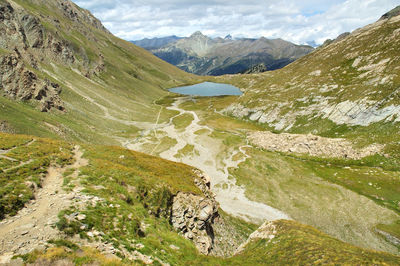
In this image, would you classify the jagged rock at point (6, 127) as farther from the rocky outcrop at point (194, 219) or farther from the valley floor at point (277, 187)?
the rocky outcrop at point (194, 219)

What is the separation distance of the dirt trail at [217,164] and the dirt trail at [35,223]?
34.8m

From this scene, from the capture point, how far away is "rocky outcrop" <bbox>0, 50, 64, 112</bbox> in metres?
66.0

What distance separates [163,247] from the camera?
18.6 metres

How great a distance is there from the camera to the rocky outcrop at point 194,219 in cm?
2522

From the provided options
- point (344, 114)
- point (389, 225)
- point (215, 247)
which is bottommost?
point (215, 247)

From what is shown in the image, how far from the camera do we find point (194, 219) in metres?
27.1

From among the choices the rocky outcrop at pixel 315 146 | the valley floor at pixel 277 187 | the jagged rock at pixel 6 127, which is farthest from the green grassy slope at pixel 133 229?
the rocky outcrop at pixel 315 146

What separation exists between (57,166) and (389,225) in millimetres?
56663

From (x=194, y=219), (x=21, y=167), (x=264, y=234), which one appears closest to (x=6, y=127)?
(x=21, y=167)

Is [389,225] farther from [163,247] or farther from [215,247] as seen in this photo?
[163,247]

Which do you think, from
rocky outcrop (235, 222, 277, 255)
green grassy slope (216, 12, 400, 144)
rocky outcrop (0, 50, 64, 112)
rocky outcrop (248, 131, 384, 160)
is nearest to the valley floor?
rocky outcrop (248, 131, 384, 160)

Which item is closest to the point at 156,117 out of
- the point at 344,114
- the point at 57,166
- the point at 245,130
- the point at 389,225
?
the point at 245,130

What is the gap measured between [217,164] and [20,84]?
72312 millimetres

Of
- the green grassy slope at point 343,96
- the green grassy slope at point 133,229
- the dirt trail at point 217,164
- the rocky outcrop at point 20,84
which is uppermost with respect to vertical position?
the green grassy slope at point 343,96
